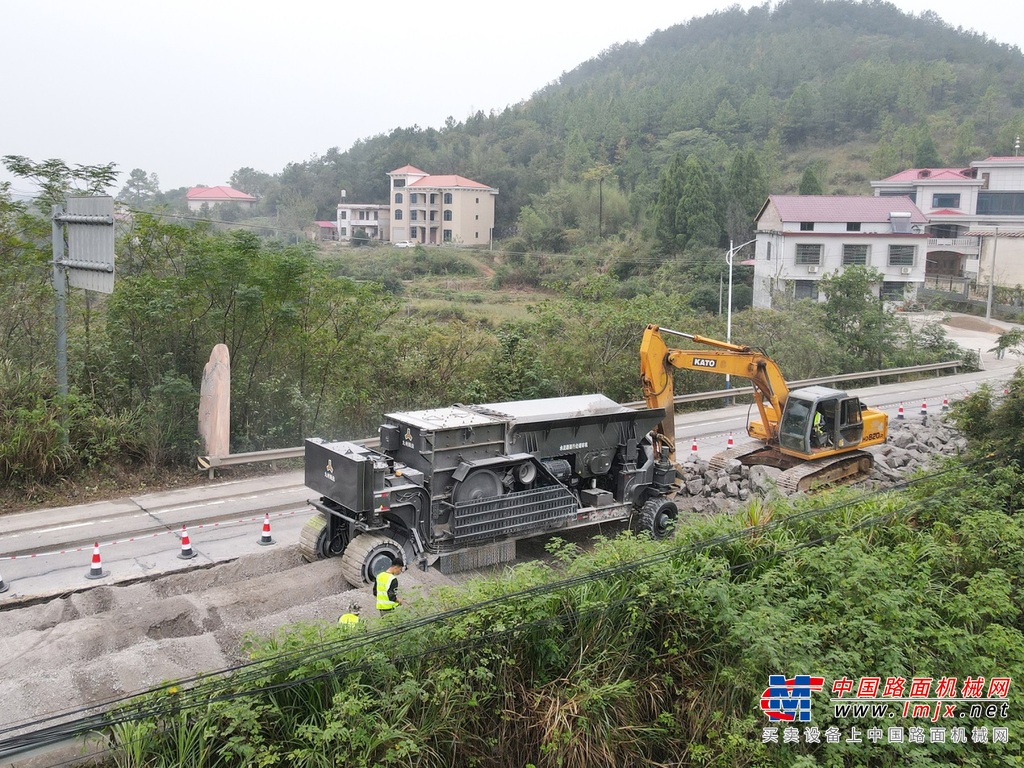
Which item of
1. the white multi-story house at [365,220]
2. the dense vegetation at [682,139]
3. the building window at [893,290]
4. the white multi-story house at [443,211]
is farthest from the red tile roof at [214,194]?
the building window at [893,290]

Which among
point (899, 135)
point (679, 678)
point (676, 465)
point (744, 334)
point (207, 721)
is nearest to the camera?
point (207, 721)

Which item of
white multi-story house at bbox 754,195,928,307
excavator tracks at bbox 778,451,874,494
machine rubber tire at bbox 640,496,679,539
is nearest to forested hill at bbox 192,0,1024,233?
white multi-story house at bbox 754,195,928,307

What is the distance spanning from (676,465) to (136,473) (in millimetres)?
10513

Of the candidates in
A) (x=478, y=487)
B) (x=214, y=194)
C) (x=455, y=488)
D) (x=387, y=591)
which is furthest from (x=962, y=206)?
(x=214, y=194)

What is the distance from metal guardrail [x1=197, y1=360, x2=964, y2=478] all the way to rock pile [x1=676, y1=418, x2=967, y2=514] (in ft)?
6.57

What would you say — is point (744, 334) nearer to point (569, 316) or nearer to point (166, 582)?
point (569, 316)

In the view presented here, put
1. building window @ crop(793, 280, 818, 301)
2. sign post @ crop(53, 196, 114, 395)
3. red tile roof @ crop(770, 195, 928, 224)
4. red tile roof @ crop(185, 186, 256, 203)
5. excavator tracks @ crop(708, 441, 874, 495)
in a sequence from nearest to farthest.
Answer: sign post @ crop(53, 196, 114, 395) < excavator tracks @ crop(708, 441, 874, 495) < red tile roof @ crop(770, 195, 928, 224) < building window @ crop(793, 280, 818, 301) < red tile roof @ crop(185, 186, 256, 203)

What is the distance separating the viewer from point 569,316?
26.2 meters

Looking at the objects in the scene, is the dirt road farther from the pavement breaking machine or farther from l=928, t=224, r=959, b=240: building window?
l=928, t=224, r=959, b=240: building window

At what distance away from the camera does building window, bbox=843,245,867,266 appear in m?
47.2

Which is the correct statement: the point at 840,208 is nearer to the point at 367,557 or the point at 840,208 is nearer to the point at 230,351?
the point at 230,351

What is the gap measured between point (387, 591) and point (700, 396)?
1810 centimetres

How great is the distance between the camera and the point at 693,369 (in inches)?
Result: 644

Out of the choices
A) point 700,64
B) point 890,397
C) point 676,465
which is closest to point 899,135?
point 700,64
